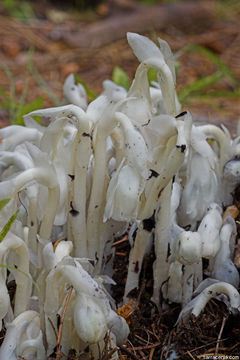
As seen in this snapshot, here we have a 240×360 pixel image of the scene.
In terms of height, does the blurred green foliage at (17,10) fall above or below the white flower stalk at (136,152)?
below

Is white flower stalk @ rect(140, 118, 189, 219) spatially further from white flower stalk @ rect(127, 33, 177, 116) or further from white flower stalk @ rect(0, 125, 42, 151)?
white flower stalk @ rect(0, 125, 42, 151)

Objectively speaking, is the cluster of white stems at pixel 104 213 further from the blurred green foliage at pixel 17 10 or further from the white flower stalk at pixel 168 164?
the blurred green foliage at pixel 17 10

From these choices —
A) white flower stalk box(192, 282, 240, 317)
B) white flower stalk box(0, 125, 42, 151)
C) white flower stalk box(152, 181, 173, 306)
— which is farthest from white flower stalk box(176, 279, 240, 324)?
white flower stalk box(0, 125, 42, 151)

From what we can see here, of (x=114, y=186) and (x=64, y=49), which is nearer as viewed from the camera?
(x=114, y=186)

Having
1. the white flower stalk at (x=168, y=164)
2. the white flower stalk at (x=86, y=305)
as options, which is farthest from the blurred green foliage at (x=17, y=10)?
the white flower stalk at (x=86, y=305)

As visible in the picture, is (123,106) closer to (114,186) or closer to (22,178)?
(114,186)

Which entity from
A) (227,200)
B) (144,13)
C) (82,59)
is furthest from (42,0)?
(227,200)
